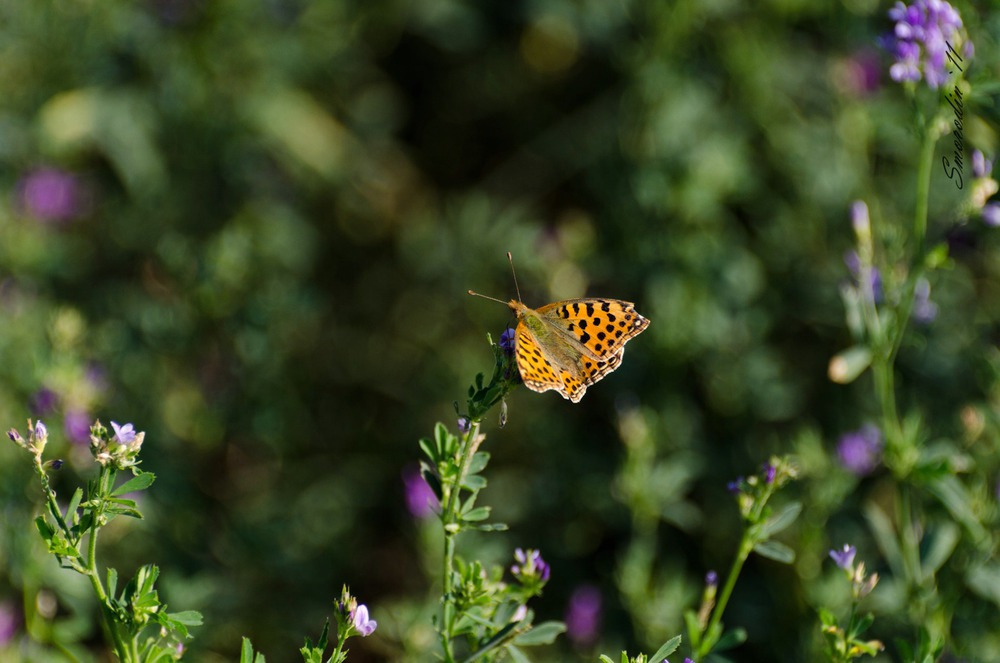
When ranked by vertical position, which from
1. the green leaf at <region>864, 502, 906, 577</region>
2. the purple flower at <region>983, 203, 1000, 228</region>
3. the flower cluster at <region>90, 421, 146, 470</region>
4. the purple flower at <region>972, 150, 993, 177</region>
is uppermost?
the purple flower at <region>972, 150, 993, 177</region>

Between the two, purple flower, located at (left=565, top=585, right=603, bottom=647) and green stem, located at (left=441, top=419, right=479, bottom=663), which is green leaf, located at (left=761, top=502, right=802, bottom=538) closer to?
green stem, located at (left=441, top=419, right=479, bottom=663)

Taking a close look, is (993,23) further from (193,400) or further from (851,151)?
(193,400)

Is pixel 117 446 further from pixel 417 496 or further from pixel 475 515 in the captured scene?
pixel 417 496

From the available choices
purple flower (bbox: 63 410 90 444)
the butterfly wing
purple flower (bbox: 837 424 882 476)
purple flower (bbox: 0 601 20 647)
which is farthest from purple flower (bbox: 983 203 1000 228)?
purple flower (bbox: 0 601 20 647)

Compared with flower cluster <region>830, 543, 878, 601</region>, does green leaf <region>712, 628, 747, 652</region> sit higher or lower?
lower

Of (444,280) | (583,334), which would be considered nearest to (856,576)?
(583,334)

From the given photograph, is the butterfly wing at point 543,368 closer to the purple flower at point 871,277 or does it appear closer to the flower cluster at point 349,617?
the flower cluster at point 349,617
